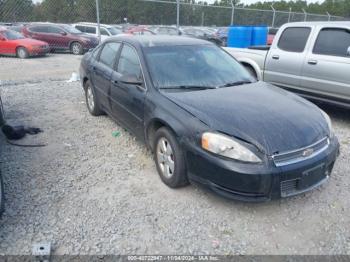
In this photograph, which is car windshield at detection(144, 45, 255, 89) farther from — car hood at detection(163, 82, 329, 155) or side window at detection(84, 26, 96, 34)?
side window at detection(84, 26, 96, 34)

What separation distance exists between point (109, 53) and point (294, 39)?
365 cm

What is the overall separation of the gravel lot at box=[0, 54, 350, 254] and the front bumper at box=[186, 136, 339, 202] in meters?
0.33

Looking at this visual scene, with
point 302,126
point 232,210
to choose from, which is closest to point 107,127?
point 232,210

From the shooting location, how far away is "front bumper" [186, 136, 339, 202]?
2.73m

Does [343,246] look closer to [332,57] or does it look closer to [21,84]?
[332,57]

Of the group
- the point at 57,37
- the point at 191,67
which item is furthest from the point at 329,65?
the point at 57,37

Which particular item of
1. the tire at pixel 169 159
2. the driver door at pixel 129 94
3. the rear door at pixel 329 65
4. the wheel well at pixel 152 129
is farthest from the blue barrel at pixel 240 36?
the tire at pixel 169 159

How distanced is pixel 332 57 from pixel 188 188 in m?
3.77

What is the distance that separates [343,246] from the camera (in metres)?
2.70

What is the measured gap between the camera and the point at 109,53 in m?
4.93

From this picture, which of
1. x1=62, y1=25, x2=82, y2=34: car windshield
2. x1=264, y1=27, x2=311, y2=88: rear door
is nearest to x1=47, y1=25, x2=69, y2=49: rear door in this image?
x1=62, y1=25, x2=82, y2=34: car windshield

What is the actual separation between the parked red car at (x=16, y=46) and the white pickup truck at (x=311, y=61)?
11.6m

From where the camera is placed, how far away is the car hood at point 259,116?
287 cm

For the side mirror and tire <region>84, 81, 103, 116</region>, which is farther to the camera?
tire <region>84, 81, 103, 116</region>
